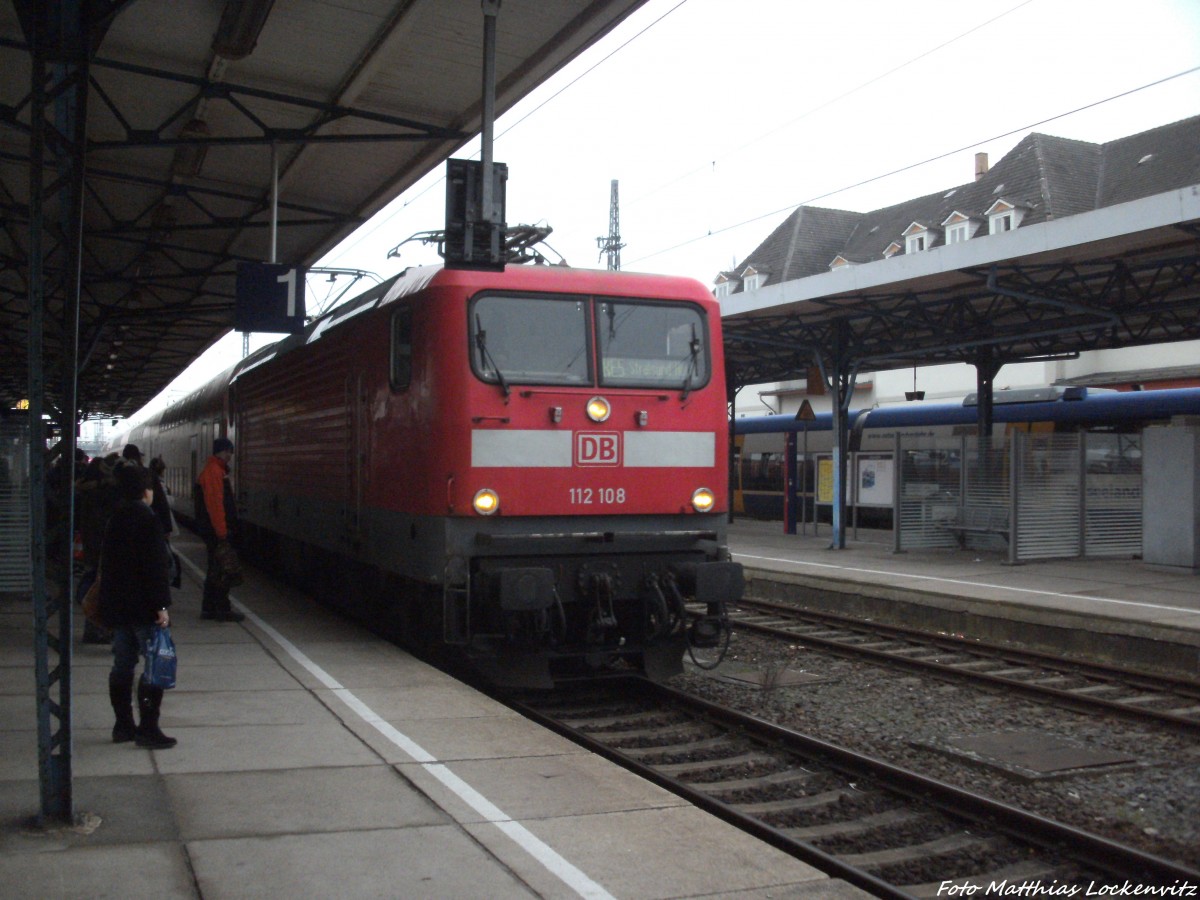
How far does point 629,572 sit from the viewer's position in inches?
329

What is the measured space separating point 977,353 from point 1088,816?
16745 millimetres

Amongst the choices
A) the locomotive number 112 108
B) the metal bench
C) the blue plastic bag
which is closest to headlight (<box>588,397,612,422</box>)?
the locomotive number 112 108

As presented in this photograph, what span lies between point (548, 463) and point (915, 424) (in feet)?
67.4

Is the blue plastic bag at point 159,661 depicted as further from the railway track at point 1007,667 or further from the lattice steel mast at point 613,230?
the lattice steel mast at point 613,230

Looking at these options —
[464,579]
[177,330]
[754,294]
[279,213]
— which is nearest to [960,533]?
[754,294]

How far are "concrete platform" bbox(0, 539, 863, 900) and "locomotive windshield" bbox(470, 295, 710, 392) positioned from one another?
2.35 m

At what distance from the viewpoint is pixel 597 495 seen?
8.34 m

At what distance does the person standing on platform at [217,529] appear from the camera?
423 inches

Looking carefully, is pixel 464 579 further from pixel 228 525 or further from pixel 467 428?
pixel 228 525

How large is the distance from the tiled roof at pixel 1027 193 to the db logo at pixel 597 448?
2816 cm

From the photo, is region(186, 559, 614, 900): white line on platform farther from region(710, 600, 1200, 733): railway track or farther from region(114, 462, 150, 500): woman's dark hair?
region(710, 600, 1200, 733): railway track

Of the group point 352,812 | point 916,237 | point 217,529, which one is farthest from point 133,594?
point 916,237

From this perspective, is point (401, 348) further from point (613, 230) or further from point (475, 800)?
point (613, 230)

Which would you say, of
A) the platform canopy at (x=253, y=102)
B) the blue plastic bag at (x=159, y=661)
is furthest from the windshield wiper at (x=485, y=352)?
the blue plastic bag at (x=159, y=661)
